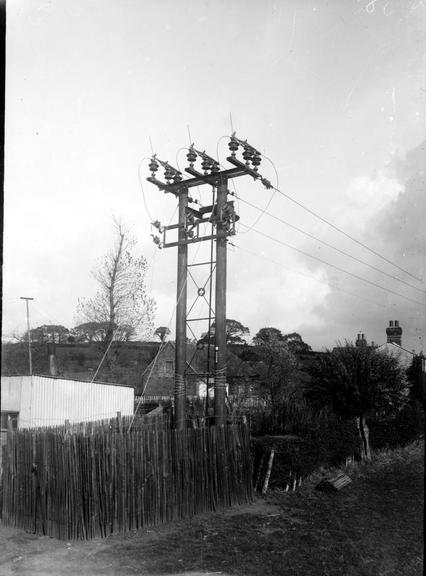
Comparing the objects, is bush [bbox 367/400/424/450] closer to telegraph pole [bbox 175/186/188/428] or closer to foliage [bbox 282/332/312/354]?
telegraph pole [bbox 175/186/188/428]

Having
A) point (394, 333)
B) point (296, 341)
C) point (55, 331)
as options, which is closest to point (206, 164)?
point (394, 333)

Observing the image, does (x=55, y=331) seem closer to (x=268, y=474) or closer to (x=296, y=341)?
(x=296, y=341)

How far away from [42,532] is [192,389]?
3376cm

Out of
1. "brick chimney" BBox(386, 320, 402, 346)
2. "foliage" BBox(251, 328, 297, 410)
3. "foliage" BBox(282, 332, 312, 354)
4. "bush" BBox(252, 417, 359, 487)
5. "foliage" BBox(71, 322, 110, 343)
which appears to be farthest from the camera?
"foliage" BBox(282, 332, 312, 354)

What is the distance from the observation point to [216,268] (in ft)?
38.0

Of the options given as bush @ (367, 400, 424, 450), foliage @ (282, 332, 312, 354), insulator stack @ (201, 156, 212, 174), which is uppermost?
insulator stack @ (201, 156, 212, 174)

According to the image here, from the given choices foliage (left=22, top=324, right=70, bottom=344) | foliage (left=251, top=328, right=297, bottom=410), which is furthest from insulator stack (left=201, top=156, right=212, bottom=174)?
foliage (left=22, top=324, right=70, bottom=344)

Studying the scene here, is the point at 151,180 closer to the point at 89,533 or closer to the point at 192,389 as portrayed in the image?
the point at 89,533

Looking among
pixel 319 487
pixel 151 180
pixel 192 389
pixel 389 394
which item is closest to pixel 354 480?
pixel 319 487

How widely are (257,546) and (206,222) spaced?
673 centimetres

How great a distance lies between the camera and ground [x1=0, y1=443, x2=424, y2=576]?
703cm

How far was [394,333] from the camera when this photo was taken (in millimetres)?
41031

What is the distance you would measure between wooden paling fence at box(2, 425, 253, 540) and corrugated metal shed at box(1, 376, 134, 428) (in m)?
12.6

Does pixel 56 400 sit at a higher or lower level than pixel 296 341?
lower
